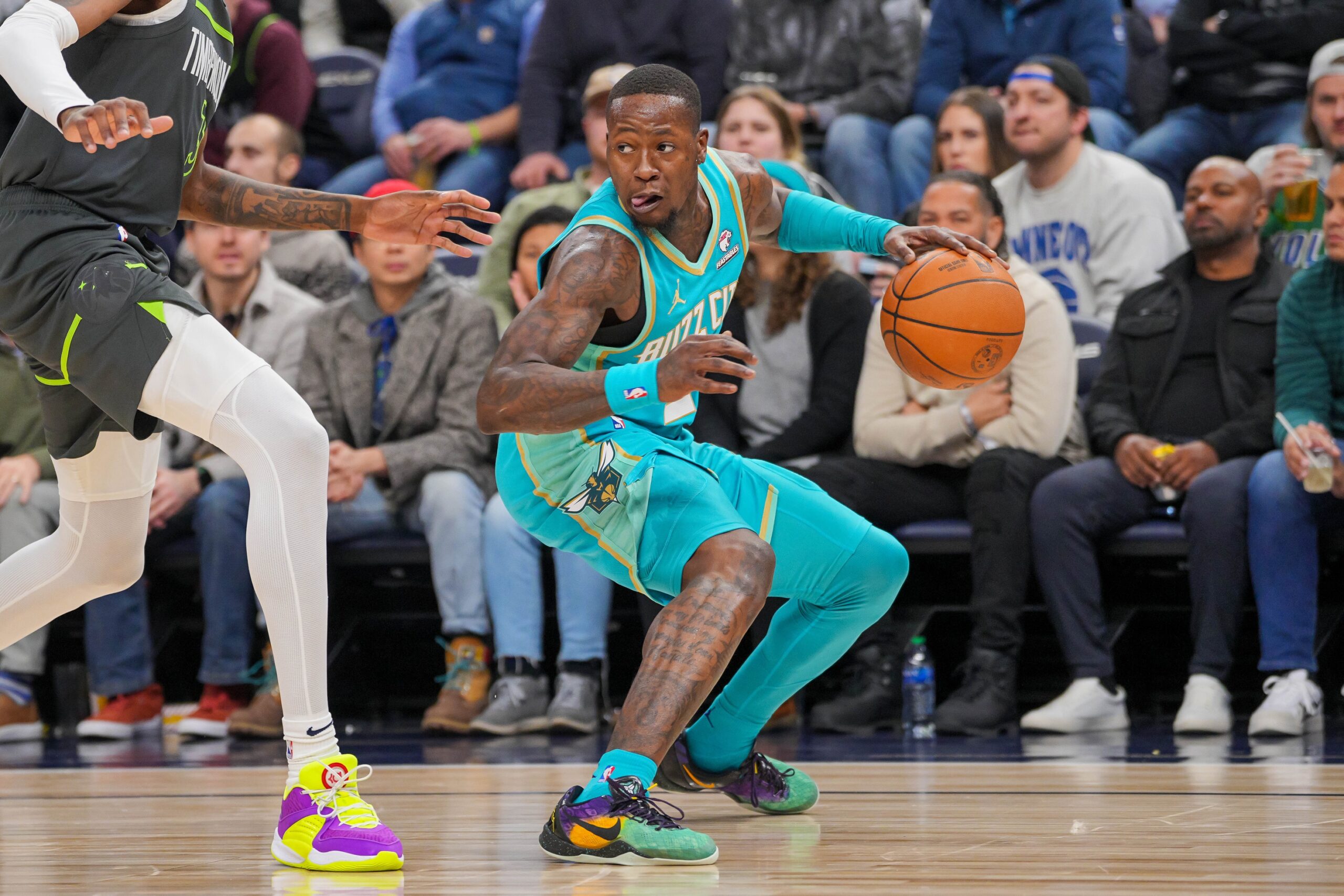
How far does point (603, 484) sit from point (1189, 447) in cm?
278

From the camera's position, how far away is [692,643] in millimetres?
2945

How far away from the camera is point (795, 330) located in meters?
5.84

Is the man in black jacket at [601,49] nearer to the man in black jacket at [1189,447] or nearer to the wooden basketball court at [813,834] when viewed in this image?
the man in black jacket at [1189,447]

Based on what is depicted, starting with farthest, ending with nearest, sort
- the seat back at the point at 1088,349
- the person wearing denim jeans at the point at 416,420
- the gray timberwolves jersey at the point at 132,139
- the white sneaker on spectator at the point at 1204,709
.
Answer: the seat back at the point at 1088,349 → the person wearing denim jeans at the point at 416,420 → the white sneaker on spectator at the point at 1204,709 → the gray timberwolves jersey at the point at 132,139

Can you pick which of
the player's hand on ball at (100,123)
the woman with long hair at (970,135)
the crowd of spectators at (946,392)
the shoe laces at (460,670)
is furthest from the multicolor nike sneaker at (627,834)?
the woman with long hair at (970,135)

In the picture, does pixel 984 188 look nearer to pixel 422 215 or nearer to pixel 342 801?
pixel 422 215

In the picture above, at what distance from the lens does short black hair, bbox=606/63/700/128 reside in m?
3.18

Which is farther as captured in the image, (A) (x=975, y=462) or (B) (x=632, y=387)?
(A) (x=975, y=462)

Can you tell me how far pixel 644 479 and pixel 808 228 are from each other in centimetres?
88

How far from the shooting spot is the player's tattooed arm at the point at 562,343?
281 centimetres

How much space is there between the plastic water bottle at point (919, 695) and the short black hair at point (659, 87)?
2.53m

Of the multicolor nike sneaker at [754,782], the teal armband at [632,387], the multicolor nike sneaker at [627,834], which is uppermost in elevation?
the teal armband at [632,387]

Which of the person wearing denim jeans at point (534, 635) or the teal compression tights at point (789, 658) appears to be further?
the person wearing denim jeans at point (534, 635)

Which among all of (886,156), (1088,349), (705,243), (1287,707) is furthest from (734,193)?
(886,156)
